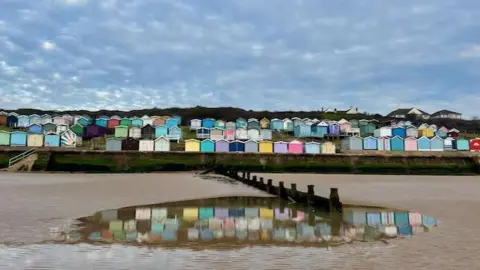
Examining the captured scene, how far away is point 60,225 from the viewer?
1167 centimetres

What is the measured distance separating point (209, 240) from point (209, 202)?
871 centimetres

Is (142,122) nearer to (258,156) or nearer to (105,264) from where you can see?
(258,156)

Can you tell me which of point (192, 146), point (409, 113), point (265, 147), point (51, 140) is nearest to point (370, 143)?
point (265, 147)

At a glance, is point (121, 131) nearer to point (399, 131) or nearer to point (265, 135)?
point (265, 135)

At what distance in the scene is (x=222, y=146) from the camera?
54.3 m

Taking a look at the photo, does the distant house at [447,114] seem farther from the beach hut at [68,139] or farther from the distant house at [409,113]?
the beach hut at [68,139]

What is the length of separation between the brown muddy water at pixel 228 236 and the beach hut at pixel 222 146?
36167 mm

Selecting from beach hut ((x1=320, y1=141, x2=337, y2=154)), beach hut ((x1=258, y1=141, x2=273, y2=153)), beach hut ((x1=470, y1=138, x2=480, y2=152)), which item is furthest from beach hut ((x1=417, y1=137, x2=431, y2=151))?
beach hut ((x1=258, y1=141, x2=273, y2=153))

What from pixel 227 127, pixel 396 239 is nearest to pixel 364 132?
pixel 227 127

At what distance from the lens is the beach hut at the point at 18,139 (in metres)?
52.4

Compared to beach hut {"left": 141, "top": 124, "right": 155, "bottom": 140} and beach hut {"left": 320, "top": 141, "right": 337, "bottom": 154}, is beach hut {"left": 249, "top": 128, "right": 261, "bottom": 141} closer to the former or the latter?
beach hut {"left": 320, "top": 141, "right": 337, "bottom": 154}

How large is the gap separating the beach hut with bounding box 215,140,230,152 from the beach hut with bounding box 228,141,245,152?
38 centimetres

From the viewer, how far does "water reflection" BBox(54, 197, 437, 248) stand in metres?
9.86

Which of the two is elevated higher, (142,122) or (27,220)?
(142,122)
